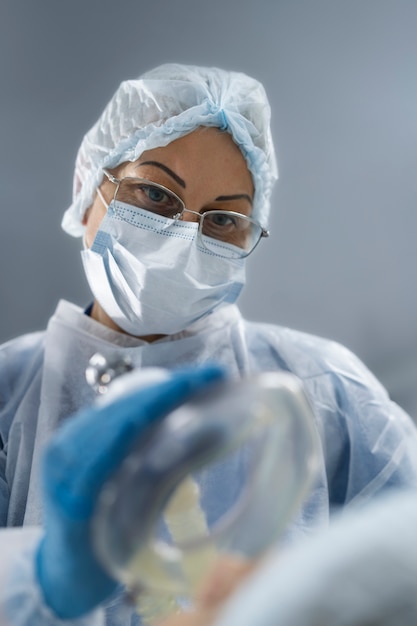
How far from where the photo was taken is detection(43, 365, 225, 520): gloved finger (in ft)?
1.94

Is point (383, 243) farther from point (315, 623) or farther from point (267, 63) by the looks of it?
point (315, 623)

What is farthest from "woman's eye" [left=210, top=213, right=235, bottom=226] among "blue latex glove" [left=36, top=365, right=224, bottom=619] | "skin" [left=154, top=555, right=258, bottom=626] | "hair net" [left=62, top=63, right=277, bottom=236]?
"skin" [left=154, top=555, right=258, bottom=626]

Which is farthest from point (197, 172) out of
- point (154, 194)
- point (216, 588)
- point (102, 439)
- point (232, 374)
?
point (216, 588)

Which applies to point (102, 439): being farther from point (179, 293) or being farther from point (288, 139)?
point (288, 139)

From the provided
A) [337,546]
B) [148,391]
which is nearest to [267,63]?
[148,391]

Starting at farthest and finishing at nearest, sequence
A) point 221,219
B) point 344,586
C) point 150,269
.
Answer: point 221,219 < point 150,269 < point 344,586

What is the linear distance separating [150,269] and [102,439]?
2.39 ft

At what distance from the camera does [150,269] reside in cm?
130

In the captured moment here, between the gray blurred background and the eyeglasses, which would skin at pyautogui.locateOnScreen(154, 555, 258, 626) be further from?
the gray blurred background

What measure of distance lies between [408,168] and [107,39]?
94 cm

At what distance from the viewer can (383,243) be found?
193 centimetres

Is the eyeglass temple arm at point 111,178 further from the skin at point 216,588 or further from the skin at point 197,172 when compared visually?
the skin at point 216,588

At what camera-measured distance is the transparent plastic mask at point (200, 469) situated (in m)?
0.55

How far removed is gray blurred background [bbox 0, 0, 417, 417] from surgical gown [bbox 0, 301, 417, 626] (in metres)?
0.43
